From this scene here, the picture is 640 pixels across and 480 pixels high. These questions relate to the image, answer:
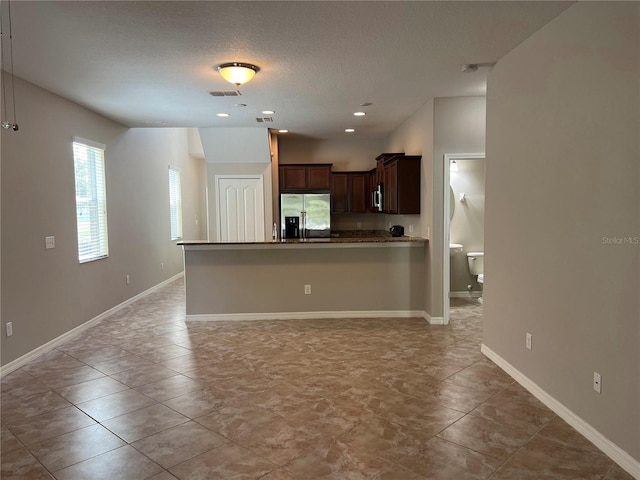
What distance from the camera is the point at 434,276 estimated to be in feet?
16.8

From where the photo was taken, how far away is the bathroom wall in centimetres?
666

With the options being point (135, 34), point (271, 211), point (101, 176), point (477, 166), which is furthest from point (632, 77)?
point (271, 211)

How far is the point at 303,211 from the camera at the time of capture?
25.4 ft

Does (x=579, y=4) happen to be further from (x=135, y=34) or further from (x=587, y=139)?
(x=135, y=34)

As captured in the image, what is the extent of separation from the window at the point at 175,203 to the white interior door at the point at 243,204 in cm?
115

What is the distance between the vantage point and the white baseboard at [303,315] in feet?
17.8

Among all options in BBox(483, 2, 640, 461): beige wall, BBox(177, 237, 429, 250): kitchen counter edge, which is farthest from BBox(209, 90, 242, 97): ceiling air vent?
BBox(483, 2, 640, 461): beige wall

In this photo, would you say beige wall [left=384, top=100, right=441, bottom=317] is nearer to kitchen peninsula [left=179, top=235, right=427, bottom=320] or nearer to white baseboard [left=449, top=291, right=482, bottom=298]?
kitchen peninsula [left=179, top=235, right=427, bottom=320]

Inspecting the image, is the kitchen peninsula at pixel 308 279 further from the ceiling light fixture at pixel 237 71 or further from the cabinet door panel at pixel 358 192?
the cabinet door panel at pixel 358 192

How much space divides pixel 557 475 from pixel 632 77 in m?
2.10

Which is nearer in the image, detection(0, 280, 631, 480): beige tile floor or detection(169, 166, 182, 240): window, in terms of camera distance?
detection(0, 280, 631, 480): beige tile floor

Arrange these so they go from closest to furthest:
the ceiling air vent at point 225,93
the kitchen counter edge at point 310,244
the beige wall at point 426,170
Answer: the ceiling air vent at point 225,93 → the beige wall at point 426,170 → the kitchen counter edge at point 310,244

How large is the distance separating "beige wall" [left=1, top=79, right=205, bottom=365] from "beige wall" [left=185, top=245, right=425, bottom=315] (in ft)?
4.20

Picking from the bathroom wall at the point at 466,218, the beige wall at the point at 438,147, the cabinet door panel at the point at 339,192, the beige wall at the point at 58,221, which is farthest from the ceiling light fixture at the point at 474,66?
the cabinet door panel at the point at 339,192
